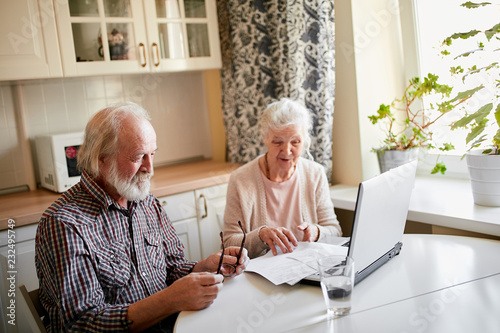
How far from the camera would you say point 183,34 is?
2922mm

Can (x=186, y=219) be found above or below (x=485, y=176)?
below

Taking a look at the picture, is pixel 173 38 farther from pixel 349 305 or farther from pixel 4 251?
pixel 349 305

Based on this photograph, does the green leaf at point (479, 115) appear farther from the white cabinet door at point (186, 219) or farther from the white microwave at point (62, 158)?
the white microwave at point (62, 158)

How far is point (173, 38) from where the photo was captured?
2893 mm

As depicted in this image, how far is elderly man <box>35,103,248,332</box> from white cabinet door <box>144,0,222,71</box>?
1.24 meters

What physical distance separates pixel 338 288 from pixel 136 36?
6.77ft

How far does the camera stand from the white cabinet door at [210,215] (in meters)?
2.65

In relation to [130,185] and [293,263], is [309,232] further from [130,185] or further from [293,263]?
[130,185]

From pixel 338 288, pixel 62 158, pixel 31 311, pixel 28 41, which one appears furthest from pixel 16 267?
pixel 338 288

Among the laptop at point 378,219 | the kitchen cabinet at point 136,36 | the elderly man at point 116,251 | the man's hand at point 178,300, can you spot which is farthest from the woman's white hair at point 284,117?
the kitchen cabinet at point 136,36

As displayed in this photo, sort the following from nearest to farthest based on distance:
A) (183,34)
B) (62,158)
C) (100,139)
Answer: (100,139) < (62,158) < (183,34)

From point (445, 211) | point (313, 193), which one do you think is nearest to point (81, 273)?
point (313, 193)

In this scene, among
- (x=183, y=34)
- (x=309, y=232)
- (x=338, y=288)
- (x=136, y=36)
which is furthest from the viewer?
(x=183, y=34)

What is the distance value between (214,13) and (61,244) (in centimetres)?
206
